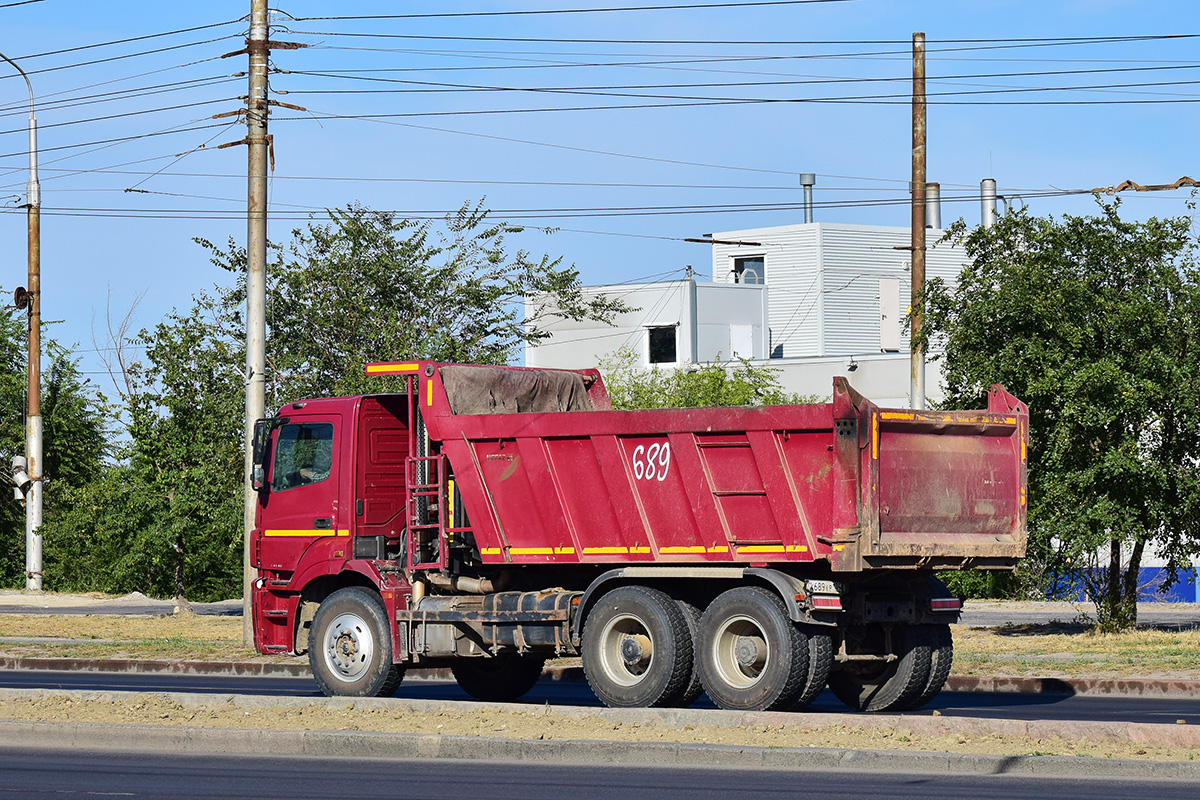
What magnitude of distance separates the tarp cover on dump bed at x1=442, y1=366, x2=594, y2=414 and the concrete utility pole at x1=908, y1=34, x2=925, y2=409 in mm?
9857

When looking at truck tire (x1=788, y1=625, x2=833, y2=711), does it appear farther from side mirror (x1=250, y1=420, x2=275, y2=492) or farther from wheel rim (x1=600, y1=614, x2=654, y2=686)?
side mirror (x1=250, y1=420, x2=275, y2=492)

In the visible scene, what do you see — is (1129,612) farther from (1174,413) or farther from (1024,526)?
(1024,526)

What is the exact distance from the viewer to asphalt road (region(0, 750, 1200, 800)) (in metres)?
9.51

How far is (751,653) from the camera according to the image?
1305 centimetres

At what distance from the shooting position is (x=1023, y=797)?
30.2ft

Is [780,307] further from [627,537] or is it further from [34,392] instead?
[627,537]

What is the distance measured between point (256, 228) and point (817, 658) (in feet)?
39.9

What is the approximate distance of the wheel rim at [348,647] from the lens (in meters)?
15.2

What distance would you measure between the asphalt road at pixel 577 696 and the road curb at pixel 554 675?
266mm

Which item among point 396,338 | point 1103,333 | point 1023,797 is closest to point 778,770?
point 1023,797

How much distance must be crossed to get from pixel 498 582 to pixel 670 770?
466 cm

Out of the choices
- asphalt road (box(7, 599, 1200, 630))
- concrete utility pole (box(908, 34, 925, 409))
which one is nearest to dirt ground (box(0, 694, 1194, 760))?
concrete utility pole (box(908, 34, 925, 409))

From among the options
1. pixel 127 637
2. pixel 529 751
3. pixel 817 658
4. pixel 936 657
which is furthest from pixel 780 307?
pixel 529 751

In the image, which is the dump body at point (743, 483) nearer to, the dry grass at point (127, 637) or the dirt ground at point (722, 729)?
the dirt ground at point (722, 729)
